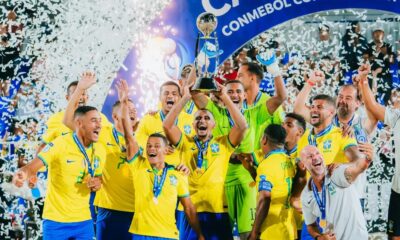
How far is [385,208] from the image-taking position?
29.3 ft

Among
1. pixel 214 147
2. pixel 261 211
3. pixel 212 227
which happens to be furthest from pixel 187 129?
pixel 261 211

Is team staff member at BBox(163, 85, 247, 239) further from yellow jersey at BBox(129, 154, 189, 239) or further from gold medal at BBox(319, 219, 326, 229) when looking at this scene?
gold medal at BBox(319, 219, 326, 229)

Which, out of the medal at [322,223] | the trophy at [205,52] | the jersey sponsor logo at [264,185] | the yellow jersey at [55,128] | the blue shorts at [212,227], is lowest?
the medal at [322,223]

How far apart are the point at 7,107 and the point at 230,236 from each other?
3.45 metres

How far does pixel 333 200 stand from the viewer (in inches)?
238

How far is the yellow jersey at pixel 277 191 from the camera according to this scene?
609 centimetres

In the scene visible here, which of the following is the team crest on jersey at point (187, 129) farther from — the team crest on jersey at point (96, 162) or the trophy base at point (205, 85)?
the team crest on jersey at point (96, 162)

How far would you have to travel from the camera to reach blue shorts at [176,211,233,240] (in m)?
6.50

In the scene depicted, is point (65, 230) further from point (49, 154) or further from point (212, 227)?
point (212, 227)

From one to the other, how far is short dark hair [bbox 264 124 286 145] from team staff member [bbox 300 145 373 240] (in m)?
0.21

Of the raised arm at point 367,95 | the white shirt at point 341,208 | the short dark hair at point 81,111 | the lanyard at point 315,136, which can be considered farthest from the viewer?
the raised arm at point 367,95

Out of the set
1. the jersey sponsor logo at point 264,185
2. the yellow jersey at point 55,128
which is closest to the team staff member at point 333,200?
the jersey sponsor logo at point 264,185

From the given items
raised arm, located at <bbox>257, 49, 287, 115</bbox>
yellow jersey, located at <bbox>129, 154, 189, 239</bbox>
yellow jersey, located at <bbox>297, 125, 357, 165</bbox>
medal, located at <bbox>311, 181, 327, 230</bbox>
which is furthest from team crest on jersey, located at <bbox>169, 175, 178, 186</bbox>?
raised arm, located at <bbox>257, 49, 287, 115</bbox>

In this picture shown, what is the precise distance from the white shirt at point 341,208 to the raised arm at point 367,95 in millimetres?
1149
